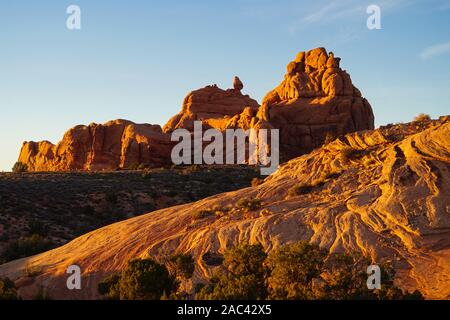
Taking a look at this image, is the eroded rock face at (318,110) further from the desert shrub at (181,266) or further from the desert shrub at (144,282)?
the desert shrub at (144,282)

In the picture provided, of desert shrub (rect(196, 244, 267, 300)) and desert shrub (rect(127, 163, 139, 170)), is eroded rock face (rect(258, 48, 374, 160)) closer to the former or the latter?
desert shrub (rect(127, 163, 139, 170))

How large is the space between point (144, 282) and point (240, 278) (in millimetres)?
3381

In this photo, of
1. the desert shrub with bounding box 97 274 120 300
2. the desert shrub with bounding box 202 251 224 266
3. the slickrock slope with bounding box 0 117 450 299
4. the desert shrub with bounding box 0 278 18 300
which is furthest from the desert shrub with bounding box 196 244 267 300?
the desert shrub with bounding box 0 278 18 300

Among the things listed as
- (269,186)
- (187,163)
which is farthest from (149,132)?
(269,186)

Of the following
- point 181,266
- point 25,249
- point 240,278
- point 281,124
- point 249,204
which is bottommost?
point 240,278

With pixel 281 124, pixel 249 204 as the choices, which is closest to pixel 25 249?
pixel 249 204

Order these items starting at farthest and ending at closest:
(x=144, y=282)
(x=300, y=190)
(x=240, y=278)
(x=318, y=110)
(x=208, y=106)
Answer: (x=208, y=106)
(x=318, y=110)
(x=300, y=190)
(x=144, y=282)
(x=240, y=278)

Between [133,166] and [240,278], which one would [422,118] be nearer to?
[240,278]

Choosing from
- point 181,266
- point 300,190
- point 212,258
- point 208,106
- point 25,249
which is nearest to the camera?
point 181,266

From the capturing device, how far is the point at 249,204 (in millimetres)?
26688

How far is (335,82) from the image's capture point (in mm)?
87375

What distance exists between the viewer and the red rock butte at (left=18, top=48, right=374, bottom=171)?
86562 millimetres
